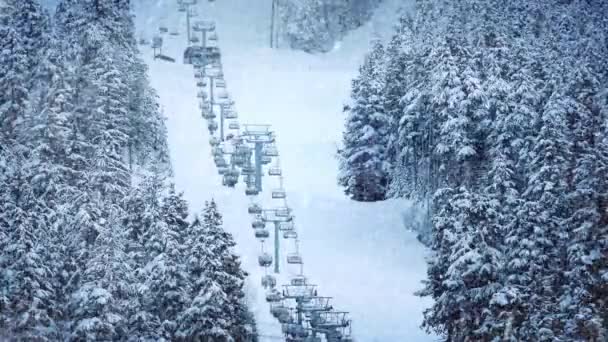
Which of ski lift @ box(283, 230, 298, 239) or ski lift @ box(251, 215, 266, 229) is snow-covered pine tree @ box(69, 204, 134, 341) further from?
ski lift @ box(283, 230, 298, 239)

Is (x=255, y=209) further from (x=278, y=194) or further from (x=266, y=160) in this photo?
(x=266, y=160)

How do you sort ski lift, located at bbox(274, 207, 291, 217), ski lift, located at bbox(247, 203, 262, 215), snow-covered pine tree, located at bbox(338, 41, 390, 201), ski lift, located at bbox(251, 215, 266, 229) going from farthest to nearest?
1. snow-covered pine tree, located at bbox(338, 41, 390, 201)
2. ski lift, located at bbox(247, 203, 262, 215)
3. ski lift, located at bbox(251, 215, 266, 229)
4. ski lift, located at bbox(274, 207, 291, 217)

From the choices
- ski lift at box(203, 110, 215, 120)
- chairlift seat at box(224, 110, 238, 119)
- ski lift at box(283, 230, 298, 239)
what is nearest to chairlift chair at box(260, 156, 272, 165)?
ski lift at box(283, 230, 298, 239)

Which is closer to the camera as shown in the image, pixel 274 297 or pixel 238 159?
pixel 274 297

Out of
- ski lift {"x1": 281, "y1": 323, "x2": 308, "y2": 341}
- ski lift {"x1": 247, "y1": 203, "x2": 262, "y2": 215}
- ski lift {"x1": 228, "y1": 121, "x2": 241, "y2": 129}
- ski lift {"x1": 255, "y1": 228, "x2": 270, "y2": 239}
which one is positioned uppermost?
ski lift {"x1": 228, "y1": 121, "x2": 241, "y2": 129}

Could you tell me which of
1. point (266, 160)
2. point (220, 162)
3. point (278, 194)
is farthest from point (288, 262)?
point (220, 162)
